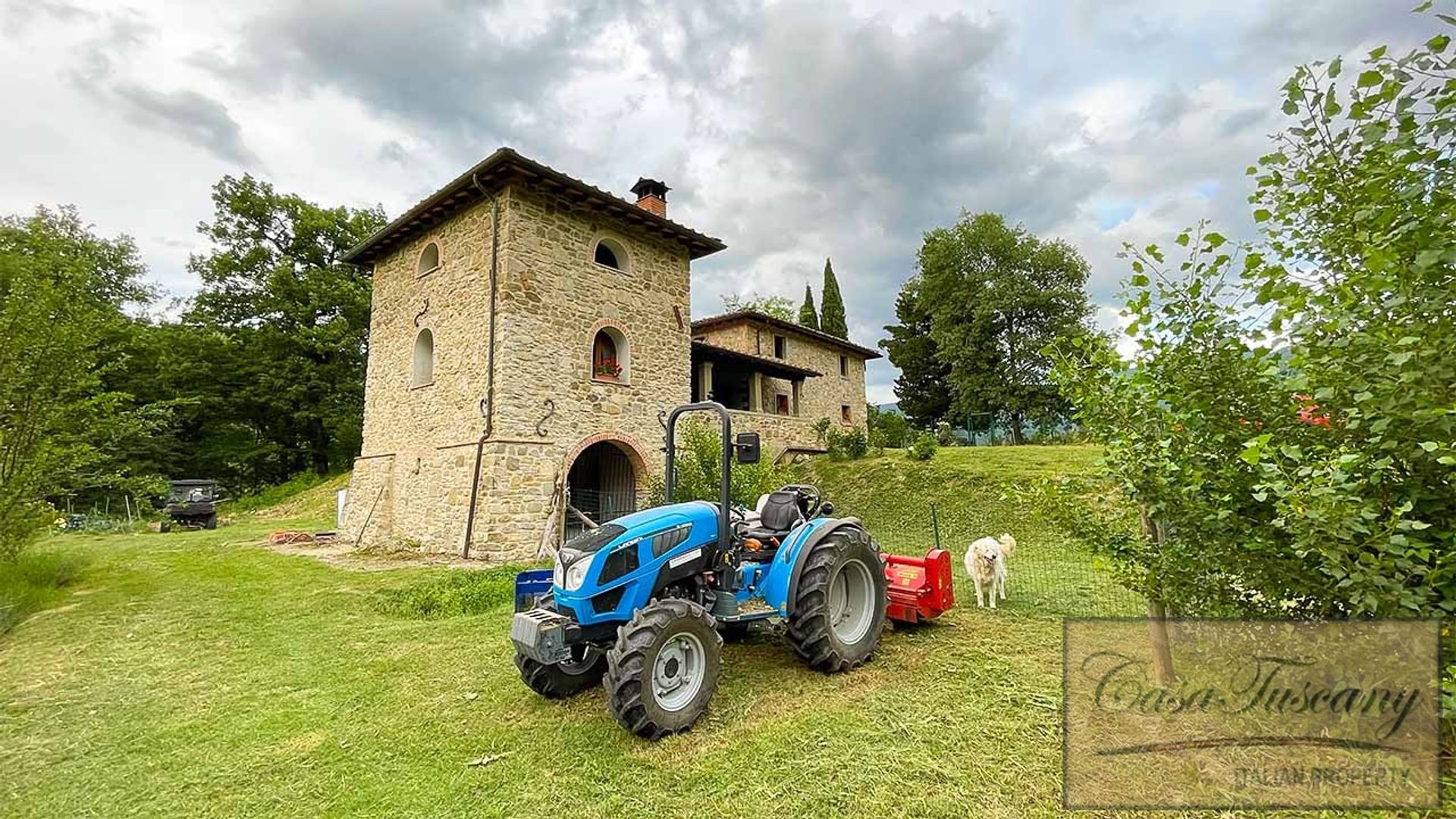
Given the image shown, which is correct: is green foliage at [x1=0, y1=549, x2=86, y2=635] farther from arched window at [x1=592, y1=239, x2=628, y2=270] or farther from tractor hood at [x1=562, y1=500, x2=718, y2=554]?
arched window at [x1=592, y1=239, x2=628, y2=270]

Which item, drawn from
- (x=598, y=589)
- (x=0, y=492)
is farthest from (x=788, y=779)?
(x=0, y=492)

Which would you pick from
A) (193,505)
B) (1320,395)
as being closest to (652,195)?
(1320,395)

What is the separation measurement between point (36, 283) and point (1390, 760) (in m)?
11.7

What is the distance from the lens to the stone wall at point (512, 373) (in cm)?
1004

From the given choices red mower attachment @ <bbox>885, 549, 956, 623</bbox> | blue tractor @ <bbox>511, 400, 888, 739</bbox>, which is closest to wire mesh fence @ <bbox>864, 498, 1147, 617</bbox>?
red mower attachment @ <bbox>885, 549, 956, 623</bbox>

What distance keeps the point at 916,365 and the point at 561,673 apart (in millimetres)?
33246

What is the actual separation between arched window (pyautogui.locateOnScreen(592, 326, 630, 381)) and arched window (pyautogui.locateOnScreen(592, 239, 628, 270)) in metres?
1.35

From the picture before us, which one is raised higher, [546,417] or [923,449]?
[546,417]

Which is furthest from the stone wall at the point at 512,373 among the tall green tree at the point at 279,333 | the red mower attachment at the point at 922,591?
the tall green tree at the point at 279,333

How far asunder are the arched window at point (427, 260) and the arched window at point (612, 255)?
11.2ft

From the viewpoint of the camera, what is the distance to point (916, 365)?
34.2 metres

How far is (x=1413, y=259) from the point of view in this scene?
6.18 ft

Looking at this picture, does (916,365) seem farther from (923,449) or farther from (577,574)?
(577,574)

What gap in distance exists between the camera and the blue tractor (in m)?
2.92
